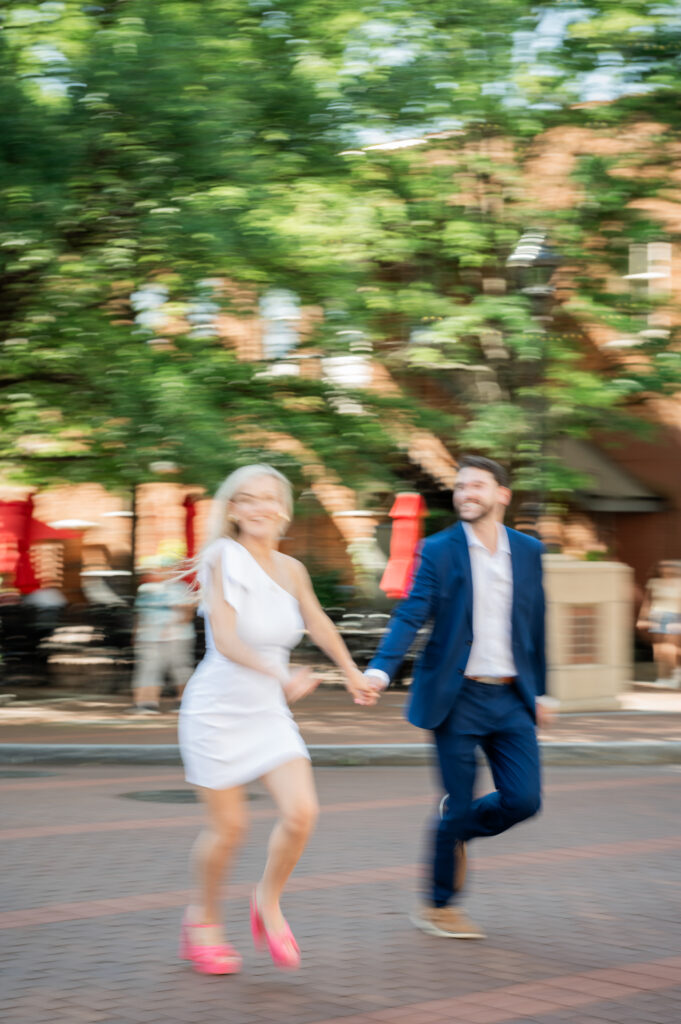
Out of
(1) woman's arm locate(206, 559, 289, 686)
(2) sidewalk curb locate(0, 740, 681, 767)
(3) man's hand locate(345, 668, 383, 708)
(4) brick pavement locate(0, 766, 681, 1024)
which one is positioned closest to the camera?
(4) brick pavement locate(0, 766, 681, 1024)

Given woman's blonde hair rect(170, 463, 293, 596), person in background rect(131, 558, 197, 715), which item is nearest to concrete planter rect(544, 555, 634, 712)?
person in background rect(131, 558, 197, 715)

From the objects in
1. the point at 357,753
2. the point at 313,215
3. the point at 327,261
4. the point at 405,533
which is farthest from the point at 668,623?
the point at 357,753

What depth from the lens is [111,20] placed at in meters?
12.6

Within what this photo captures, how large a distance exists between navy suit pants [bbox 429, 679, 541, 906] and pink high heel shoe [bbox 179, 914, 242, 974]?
91cm

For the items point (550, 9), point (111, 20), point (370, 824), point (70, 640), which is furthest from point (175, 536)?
point (370, 824)

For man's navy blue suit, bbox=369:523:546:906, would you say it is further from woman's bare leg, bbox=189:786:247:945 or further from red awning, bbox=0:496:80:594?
red awning, bbox=0:496:80:594

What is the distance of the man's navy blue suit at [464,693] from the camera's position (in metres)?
5.07

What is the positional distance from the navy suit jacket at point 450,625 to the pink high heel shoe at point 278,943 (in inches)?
34.4

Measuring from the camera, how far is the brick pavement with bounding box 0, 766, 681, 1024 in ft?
14.4

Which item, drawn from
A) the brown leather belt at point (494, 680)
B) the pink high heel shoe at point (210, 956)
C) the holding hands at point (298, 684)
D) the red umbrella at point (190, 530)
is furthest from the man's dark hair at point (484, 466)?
the red umbrella at point (190, 530)

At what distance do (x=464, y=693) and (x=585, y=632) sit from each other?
10510mm

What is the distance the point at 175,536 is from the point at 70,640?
25.2ft

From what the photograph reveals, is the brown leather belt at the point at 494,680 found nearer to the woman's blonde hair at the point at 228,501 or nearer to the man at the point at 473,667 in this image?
the man at the point at 473,667

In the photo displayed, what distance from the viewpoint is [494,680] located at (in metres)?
5.14
